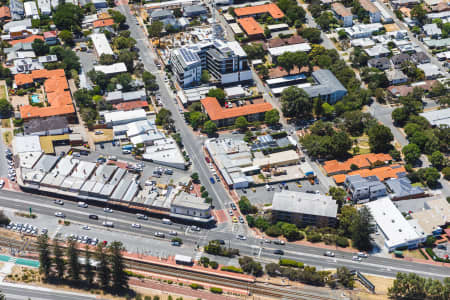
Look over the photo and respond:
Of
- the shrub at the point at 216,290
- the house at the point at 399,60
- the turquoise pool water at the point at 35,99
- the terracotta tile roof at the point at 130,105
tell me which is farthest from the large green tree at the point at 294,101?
the turquoise pool water at the point at 35,99

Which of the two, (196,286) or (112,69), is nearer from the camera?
(196,286)

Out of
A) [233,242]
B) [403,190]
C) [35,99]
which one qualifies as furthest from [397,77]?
[35,99]

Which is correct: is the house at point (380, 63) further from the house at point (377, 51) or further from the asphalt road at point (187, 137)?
the asphalt road at point (187, 137)

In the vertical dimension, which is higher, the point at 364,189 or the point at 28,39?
the point at 28,39

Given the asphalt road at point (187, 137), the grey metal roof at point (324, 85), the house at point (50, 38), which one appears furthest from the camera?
the house at point (50, 38)

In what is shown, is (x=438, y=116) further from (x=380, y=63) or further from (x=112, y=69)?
(x=112, y=69)

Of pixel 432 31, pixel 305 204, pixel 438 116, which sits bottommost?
pixel 305 204
